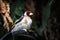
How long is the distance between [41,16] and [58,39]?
136 mm

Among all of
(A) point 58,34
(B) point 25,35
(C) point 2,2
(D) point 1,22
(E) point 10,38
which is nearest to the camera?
(A) point 58,34

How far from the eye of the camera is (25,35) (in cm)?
103

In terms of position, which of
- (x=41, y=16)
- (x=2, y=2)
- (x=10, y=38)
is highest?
(x=2, y=2)

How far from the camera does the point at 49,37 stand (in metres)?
0.85

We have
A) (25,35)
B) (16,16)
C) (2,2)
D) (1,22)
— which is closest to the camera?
(25,35)

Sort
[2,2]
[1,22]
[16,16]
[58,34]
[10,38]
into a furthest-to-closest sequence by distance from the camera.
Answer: [16,16] < [1,22] < [2,2] < [10,38] < [58,34]

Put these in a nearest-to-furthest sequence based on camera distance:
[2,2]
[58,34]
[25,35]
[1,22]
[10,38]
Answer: [58,34], [25,35], [10,38], [2,2], [1,22]

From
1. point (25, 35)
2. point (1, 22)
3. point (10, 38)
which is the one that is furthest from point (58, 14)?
point (1, 22)

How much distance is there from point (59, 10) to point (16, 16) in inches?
130

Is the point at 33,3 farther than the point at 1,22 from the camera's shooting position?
No

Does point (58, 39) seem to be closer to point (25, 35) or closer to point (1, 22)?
point (25, 35)

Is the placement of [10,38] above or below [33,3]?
below

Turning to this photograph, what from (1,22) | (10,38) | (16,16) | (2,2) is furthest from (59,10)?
(16,16)

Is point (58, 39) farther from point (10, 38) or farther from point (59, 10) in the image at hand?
point (10, 38)
